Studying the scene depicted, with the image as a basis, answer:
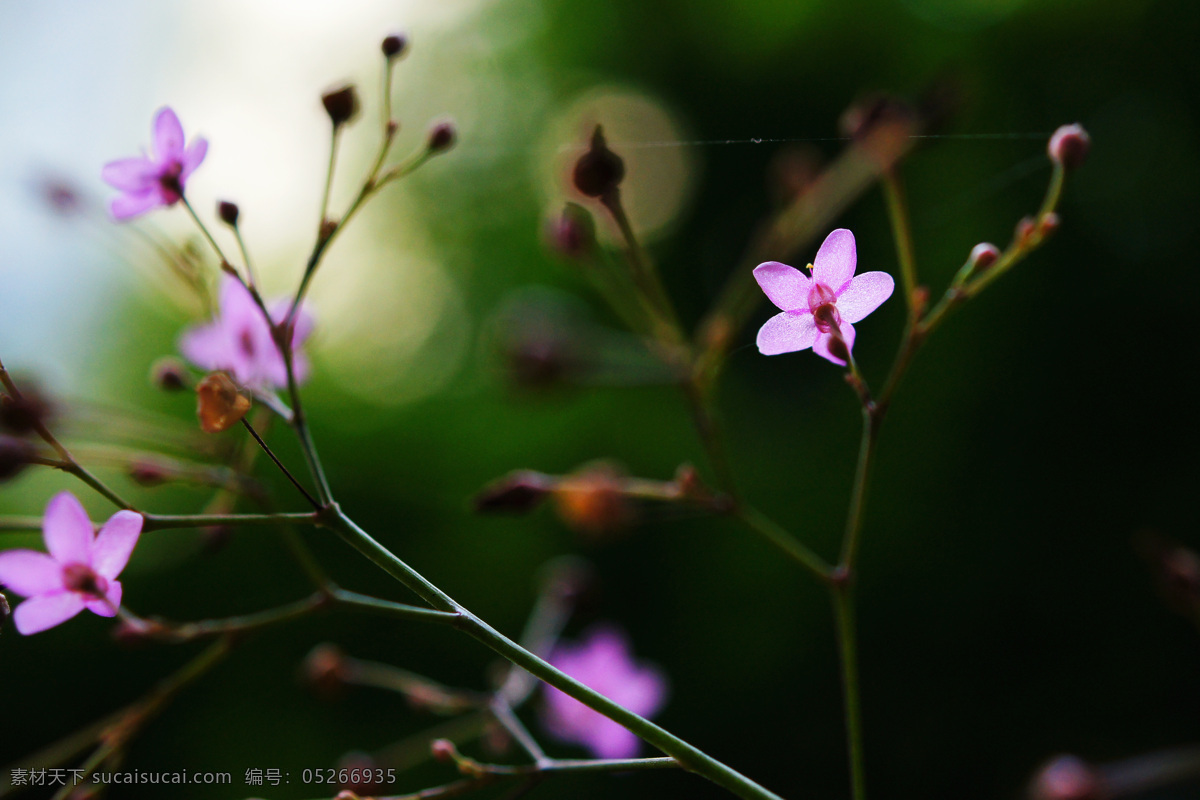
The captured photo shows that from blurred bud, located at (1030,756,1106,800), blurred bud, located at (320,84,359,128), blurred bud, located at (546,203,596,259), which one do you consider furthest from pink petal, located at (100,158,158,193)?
blurred bud, located at (1030,756,1106,800)

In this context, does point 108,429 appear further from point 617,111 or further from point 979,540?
point 617,111

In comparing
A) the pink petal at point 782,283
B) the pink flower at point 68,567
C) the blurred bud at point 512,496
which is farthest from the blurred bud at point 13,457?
A: the pink petal at point 782,283

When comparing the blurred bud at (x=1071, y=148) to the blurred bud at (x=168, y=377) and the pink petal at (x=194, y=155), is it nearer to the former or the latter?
the pink petal at (x=194, y=155)

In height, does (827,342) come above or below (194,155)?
below

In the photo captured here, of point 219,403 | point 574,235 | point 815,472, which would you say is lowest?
point 219,403

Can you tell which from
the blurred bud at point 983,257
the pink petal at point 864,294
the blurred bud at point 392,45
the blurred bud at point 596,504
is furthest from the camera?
the blurred bud at point 596,504

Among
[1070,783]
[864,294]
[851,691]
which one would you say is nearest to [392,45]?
[864,294]

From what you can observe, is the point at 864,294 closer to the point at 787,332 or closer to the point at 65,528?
the point at 787,332

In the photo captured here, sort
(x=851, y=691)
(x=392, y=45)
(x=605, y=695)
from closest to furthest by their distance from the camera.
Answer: (x=851, y=691) < (x=392, y=45) < (x=605, y=695)
